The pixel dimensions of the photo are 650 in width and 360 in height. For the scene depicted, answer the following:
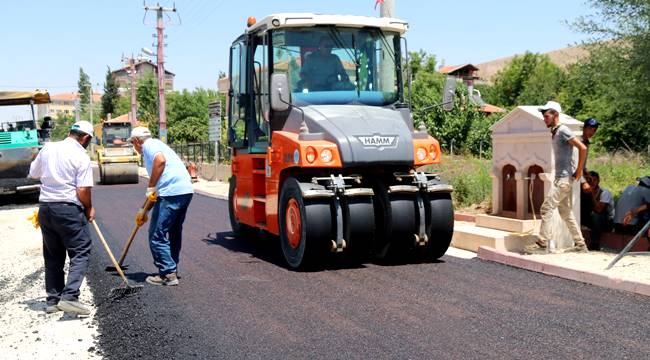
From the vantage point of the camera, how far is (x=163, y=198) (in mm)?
7184

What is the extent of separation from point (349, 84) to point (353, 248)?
2.11 m

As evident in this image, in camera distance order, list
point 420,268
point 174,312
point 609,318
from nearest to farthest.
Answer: point 609,318 < point 174,312 < point 420,268

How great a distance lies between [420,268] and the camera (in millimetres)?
7688

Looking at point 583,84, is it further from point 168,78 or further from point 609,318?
point 168,78

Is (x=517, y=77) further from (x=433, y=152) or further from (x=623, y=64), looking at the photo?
(x=433, y=152)

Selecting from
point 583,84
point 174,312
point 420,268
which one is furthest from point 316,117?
point 583,84

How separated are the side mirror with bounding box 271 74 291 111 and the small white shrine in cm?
308

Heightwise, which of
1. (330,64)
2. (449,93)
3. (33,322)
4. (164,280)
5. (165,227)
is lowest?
(33,322)

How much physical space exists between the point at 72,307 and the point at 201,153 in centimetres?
2612

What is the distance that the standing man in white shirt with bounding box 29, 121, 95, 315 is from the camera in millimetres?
6102

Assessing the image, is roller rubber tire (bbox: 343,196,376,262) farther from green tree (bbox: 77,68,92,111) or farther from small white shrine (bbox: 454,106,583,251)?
green tree (bbox: 77,68,92,111)

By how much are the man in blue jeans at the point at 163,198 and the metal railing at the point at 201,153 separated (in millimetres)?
21893

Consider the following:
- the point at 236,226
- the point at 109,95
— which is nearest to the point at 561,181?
the point at 236,226

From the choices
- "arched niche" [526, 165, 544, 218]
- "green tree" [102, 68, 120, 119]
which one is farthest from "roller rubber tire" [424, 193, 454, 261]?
"green tree" [102, 68, 120, 119]
